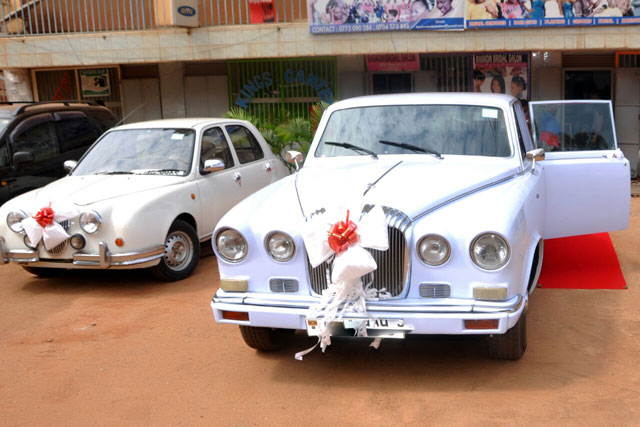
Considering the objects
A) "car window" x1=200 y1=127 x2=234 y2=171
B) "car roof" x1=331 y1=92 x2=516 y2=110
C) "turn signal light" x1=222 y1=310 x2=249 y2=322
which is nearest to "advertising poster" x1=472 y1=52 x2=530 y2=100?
"car window" x1=200 y1=127 x2=234 y2=171

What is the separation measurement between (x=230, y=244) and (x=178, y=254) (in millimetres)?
2985

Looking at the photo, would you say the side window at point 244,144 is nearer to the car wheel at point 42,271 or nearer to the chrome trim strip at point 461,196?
the car wheel at point 42,271

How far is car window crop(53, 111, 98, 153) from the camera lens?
377 inches

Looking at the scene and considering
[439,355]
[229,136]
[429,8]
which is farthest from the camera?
[429,8]

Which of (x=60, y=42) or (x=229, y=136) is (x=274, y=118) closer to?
(x=60, y=42)

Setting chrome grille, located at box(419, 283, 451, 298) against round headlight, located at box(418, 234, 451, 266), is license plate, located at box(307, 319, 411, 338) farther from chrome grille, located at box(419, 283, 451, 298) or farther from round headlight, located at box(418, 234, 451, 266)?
round headlight, located at box(418, 234, 451, 266)

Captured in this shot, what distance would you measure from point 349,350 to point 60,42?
35.1 ft

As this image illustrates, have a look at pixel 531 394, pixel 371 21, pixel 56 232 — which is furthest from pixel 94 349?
pixel 371 21

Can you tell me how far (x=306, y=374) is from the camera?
473 cm

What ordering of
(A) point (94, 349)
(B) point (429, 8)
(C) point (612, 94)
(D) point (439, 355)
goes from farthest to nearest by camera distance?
1. (C) point (612, 94)
2. (B) point (429, 8)
3. (A) point (94, 349)
4. (D) point (439, 355)

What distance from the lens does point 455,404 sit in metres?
Answer: 4.14

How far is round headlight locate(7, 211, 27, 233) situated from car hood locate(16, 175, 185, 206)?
0.74 feet

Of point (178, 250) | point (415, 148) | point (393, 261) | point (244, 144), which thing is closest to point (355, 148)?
point (415, 148)

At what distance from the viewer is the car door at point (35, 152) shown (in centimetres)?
892
